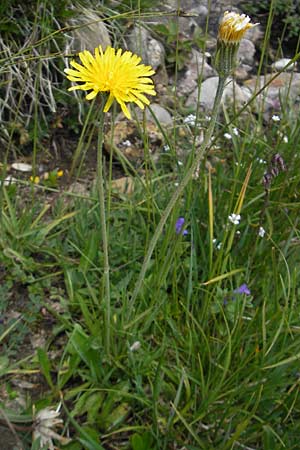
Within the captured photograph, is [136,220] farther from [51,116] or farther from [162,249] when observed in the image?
[51,116]

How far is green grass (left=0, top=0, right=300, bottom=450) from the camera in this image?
143cm

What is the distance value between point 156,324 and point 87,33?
147 cm

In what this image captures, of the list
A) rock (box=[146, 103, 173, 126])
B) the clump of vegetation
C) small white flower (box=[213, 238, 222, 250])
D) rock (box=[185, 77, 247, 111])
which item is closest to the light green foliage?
the clump of vegetation

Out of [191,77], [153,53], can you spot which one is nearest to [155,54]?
[153,53]

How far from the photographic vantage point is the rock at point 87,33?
250 centimetres

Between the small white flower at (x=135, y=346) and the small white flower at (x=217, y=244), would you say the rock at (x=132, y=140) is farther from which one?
the small white flower at (x=135, y=346)

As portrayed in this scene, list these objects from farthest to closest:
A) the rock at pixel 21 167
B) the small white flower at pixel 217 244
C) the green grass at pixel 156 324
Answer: the rock at pixel 21 167, the small white flower at pixel 217 244, the green grass at pixel 156 324

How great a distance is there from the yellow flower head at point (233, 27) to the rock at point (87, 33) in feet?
4.95

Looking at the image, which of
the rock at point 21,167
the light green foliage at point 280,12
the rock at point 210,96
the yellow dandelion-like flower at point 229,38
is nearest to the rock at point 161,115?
the rock at point 210,96

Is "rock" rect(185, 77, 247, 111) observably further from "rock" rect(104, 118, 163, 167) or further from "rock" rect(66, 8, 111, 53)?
"rock" rect(66, 8, 111, 53)

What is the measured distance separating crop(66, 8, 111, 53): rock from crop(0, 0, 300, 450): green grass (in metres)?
0.82

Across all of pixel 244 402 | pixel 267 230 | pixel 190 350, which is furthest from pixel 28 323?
pixel 267 230

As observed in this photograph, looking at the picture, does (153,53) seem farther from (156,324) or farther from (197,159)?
(197,159)

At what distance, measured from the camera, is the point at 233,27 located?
41.6 inches
